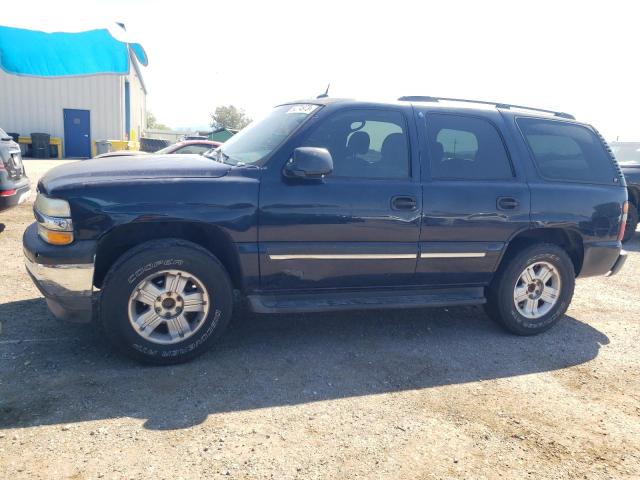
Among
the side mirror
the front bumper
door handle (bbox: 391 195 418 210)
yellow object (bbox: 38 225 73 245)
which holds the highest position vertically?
the side mirror

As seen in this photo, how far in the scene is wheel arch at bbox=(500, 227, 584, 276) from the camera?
14.8ft

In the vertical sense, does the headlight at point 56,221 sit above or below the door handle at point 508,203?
below

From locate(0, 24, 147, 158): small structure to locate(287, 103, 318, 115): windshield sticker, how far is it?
25.2 metres

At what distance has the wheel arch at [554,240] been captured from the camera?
451cm

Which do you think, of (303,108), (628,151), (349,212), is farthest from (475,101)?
(628,151)

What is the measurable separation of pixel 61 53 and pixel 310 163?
27.4 m

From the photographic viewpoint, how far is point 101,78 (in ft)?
89.2

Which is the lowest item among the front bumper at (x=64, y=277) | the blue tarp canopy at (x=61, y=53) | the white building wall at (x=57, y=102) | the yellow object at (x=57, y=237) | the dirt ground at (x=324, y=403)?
the dirt ground at (x=324, y=403)

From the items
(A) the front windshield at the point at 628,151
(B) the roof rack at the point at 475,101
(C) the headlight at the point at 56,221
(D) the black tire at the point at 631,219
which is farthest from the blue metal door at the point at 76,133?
(B) the roof rack at the point at 475,101

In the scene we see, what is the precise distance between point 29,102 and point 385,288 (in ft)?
90.2

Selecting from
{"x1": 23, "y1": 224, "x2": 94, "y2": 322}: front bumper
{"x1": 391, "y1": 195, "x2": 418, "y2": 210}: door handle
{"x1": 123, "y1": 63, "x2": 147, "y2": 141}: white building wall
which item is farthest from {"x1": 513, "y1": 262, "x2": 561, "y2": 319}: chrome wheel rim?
{"x1": 123, "y1": 63, "x2": 147, "y2": 141}: white building wall

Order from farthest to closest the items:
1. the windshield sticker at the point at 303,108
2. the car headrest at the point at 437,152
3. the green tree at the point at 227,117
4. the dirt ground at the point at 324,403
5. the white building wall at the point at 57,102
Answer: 1. the green tree at the point at 227,117
2. the white building wall at the point at 57,102
3. the car headrest at the point at 437,152
4. the windshield sticker at the point at 303,108
5. the dirt ground at the point at 324,403

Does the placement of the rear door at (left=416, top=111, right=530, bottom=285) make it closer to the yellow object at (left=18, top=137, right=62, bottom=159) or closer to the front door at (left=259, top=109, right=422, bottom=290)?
the front door at (left=259, top=109, right=422, bottom=290)

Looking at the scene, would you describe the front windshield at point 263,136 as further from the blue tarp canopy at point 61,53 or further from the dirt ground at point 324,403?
the blue tarp canopy at point 61,53
